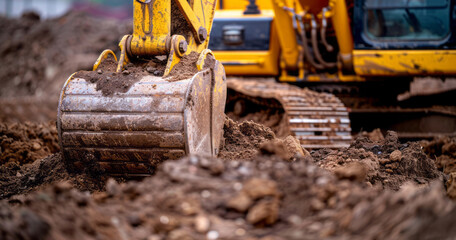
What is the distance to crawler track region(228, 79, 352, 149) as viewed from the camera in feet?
16.1

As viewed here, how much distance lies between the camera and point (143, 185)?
6.63ft

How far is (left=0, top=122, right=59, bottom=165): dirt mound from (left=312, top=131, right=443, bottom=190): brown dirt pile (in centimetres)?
252

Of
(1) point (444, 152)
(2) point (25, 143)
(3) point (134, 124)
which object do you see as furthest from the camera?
(1) point (444, 152)

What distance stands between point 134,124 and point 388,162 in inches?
73.1

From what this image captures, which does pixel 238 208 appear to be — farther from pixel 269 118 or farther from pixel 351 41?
pixel 351 41

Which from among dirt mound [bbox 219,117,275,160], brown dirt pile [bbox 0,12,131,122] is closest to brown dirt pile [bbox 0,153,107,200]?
dirt mound [bbox 219,117,275,160]

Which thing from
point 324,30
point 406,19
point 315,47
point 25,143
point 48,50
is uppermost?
point 406,19

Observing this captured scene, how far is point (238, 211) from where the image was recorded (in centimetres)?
187

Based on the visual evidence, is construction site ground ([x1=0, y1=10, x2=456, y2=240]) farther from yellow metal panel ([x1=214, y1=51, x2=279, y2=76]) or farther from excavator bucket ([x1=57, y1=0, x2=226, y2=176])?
yellow metal panel ([x1=214, y1=51, x2=279, y2=76])

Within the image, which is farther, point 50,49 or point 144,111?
point 50,49

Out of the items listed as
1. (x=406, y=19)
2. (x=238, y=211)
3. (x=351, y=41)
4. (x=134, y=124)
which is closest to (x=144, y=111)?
(x=134, y=124)

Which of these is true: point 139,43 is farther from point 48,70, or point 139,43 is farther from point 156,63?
point 48,70

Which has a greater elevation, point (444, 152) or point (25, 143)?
point (25, 143)

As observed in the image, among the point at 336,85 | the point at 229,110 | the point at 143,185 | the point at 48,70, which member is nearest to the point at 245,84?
the point at 229,110
